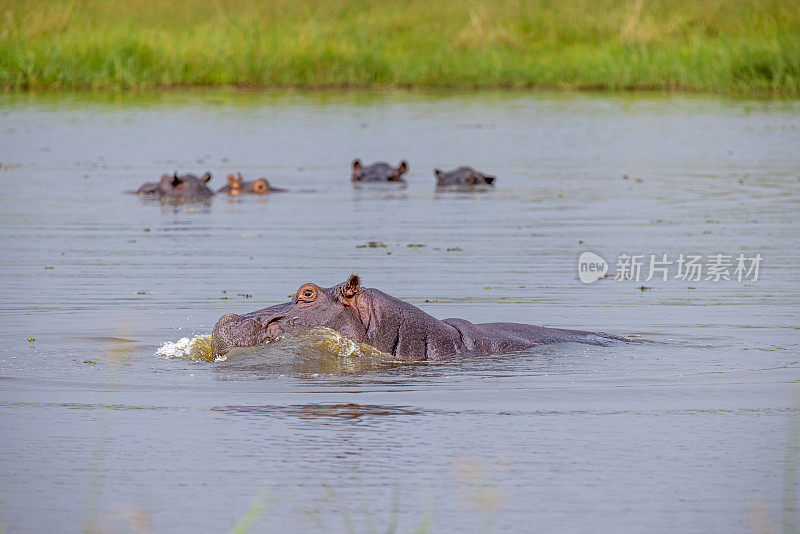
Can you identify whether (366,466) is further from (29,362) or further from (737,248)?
(737,248)

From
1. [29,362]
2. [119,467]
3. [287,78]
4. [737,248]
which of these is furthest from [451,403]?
[287,78]

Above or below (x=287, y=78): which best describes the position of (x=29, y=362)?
below

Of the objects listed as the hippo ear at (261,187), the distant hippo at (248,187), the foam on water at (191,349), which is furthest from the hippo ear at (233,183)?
the foam on water at (191,349)

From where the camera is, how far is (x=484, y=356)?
8.03 m

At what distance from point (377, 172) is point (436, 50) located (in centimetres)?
1804

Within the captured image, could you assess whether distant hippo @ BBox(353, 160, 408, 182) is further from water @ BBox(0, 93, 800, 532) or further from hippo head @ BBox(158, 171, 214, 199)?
hippo head @ BBox(158, 171, 214, 199)

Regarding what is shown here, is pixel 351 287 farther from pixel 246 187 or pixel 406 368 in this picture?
pixel 246 187

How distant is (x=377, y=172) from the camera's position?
18.8 metres

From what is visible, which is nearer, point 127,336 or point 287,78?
point 127,336

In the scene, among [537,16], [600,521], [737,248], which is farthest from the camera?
[537,16]

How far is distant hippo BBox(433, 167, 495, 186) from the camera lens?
18.2 metres

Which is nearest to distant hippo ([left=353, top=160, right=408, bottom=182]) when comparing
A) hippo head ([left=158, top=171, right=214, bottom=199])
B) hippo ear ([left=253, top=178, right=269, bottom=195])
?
hippo ear ([left=253, top=178, right=269, bottom=195])

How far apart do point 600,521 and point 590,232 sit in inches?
342

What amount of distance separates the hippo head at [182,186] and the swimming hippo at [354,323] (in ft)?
32.1
